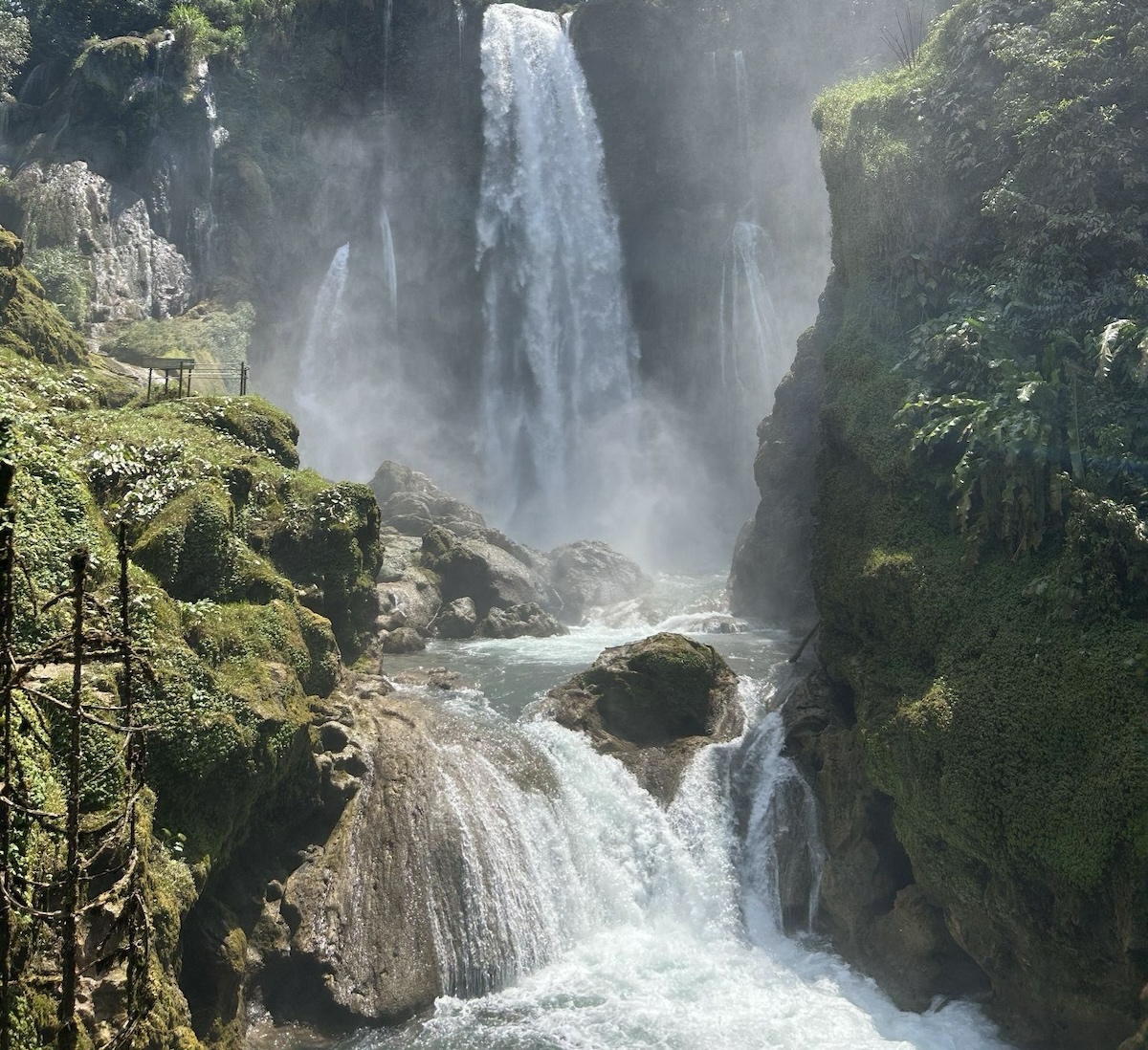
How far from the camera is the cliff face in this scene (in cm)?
1378

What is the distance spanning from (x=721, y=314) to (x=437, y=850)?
129 feet

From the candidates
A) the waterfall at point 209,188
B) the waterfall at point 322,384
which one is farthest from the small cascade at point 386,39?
the waterfall at point 322,384

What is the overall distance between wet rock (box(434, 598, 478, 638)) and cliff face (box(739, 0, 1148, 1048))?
12849mm

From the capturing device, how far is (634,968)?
1578 centimetres

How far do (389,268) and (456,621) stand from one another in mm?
28258

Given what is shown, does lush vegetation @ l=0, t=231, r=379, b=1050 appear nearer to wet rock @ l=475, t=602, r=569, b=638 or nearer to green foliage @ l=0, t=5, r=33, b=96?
wet rock @ l=475, t=602, r=569, b=638

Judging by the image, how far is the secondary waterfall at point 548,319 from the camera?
166 ft

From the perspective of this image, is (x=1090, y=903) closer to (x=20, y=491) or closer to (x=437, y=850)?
(x=437, y=850)

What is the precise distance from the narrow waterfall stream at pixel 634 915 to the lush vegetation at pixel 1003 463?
92.1 inches

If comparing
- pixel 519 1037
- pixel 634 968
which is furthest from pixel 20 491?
pixel 634 968

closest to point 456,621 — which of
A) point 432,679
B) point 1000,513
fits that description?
point 432,679

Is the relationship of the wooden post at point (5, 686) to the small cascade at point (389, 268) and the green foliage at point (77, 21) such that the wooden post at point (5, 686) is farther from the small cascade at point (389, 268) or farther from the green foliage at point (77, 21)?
the green foliage at point (77, 21)

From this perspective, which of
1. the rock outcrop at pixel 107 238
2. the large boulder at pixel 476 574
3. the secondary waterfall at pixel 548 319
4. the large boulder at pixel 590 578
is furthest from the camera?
the secondary waterfall at pixel 548 319

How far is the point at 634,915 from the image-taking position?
17078 mm
